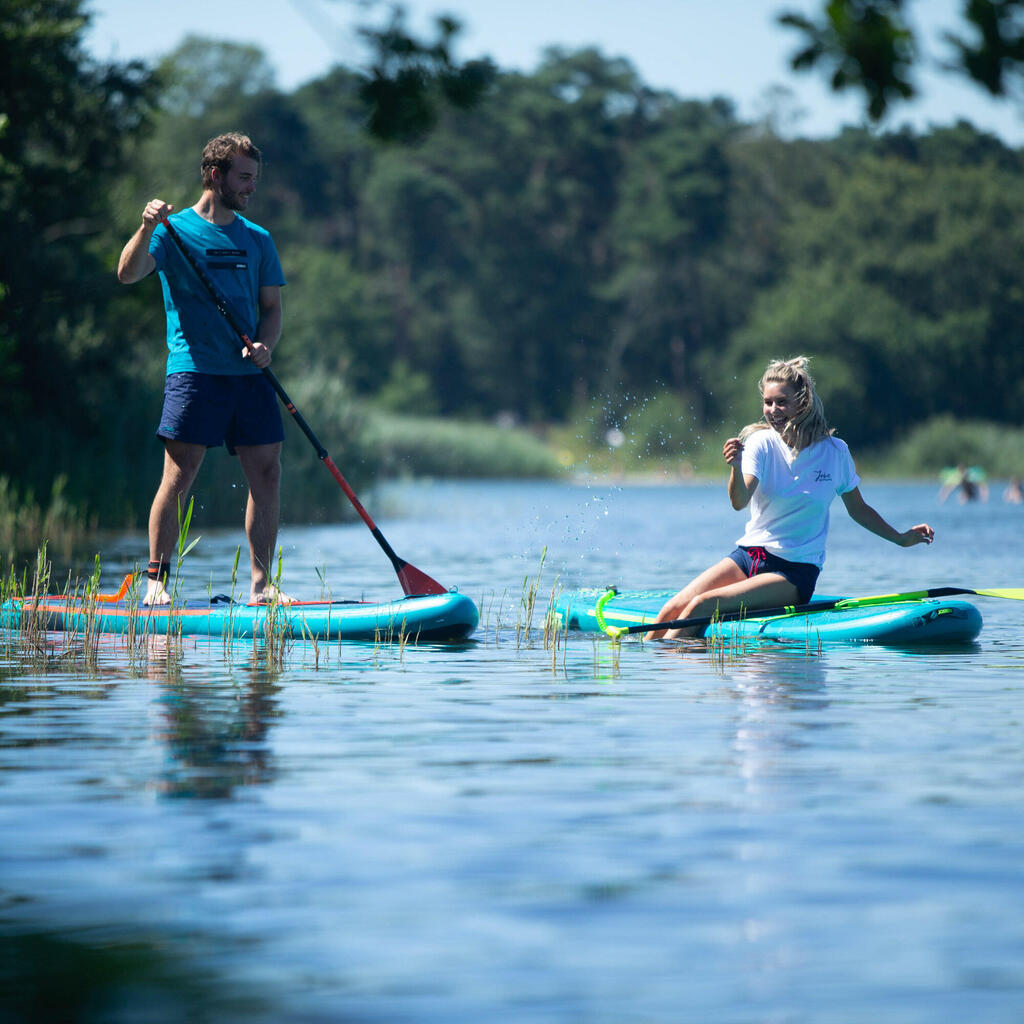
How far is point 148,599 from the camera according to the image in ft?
29.5

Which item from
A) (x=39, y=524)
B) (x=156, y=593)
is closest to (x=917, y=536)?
(x=156, y=593)

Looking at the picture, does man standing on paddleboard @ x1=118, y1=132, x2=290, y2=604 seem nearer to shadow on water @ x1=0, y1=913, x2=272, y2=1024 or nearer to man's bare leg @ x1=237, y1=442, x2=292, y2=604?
man's bare leg @ x1=237, y1=442, x2=292, y2=604

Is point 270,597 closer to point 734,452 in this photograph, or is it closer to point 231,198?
point 231,198

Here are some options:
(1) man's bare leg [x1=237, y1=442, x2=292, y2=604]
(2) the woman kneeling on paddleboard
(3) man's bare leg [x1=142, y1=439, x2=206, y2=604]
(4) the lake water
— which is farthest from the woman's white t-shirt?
(3) man's bare leg [x1=142, y1=439, x2=206, y2=604]

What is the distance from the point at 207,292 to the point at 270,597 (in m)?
1.38

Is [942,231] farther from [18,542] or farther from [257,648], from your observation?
[257,648]

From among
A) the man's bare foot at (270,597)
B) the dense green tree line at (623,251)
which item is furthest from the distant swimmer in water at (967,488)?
the man's bare foot at (270,597)

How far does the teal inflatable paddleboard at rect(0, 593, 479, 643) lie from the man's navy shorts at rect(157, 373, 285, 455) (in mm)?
769

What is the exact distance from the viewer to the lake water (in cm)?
340

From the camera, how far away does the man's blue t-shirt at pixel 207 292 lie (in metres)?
8.56

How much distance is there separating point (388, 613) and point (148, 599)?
1.14m

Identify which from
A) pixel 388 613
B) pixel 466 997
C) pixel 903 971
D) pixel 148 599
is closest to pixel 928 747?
pixel 903 971

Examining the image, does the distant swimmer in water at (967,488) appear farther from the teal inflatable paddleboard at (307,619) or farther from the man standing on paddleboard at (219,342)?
the man standing on paddleboard at (219,342)

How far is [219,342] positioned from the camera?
8.63 m
